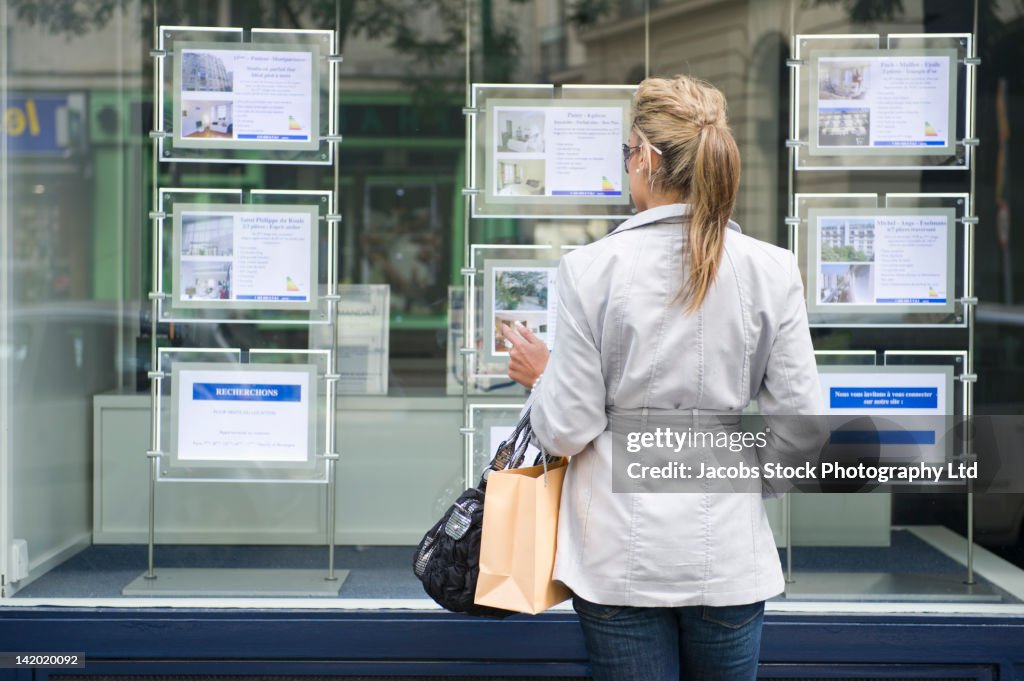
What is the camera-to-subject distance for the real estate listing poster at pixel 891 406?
4562 mm

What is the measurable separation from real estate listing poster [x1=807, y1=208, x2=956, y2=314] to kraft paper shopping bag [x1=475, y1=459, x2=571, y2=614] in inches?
93.8

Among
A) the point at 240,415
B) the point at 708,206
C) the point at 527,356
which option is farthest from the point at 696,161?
the point at 240,415

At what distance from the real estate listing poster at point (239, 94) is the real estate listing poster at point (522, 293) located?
89 centimetres

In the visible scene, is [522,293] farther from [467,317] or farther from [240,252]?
[240,252]

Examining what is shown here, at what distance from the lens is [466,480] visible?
4.88 metres

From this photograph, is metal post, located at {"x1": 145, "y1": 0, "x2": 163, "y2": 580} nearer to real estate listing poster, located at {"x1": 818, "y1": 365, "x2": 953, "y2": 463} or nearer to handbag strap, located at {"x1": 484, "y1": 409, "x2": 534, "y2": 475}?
handbag strap, located at {"x1": 484, "y1": 409, "x2": 534, "y2": 475}

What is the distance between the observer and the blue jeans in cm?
256

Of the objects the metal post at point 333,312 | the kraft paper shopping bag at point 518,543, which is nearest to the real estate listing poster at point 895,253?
the metal post at point 333,312

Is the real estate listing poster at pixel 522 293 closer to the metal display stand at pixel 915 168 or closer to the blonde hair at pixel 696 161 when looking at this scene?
the metal display stand at pixel 915 168

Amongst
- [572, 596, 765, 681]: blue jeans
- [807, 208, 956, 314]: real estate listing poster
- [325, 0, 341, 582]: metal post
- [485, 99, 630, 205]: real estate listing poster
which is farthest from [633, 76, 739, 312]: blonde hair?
[325, 0, 341, 582]: metal post

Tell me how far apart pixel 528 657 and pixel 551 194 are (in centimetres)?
177

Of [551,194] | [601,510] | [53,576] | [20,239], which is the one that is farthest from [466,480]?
[601,510]

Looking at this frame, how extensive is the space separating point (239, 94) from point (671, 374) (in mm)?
2709

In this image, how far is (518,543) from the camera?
2625 mm
